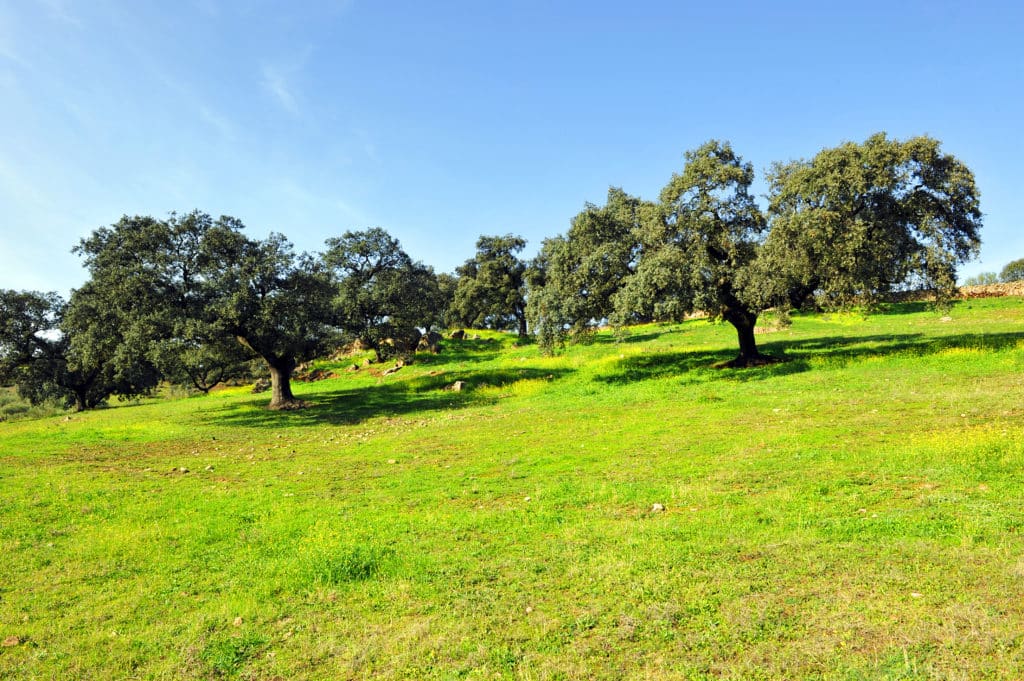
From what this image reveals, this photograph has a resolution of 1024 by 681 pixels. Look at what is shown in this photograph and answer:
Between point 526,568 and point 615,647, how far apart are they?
2.24 meters

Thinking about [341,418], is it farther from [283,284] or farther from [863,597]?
[863,597]

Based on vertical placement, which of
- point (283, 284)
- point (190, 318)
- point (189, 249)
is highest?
point (189, 249)

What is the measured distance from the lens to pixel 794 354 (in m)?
30.3

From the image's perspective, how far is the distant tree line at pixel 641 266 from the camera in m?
25.1

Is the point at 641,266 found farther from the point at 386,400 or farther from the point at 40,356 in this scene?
the point at 40,356

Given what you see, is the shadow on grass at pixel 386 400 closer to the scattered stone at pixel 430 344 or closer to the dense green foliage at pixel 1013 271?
the scattered stone at pixel 430 344

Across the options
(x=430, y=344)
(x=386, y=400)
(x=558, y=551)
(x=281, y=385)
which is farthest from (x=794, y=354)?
(x=430, y=344)

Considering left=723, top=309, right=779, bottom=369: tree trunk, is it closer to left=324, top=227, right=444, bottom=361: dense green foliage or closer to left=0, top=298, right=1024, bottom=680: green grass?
left=0, top=298, right=1024, bottom=680: green grass

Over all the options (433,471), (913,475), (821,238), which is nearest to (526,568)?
(433,471)

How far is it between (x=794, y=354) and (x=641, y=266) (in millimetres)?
11545

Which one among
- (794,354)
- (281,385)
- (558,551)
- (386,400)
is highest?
(281,385)

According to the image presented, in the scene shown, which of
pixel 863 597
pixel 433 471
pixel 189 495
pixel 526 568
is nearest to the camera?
pixel 863 597

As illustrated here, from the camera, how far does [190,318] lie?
2675 centimetres

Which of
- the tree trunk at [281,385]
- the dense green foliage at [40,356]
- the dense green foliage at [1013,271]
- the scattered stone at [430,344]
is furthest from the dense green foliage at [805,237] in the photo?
the dense green foliage at [1013,271]
